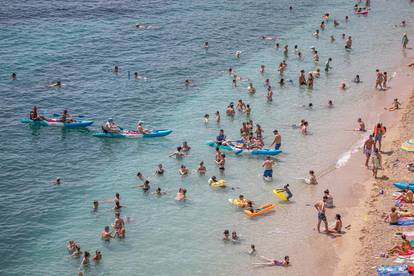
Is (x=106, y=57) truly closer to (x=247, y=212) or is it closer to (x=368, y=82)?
(x=368, y=82)

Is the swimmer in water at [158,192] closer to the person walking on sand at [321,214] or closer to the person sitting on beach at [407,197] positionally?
the person walking on sand at [321,214]

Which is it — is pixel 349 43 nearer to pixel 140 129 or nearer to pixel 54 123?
pixel 140 129

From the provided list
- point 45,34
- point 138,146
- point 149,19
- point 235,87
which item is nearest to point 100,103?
point 138,146

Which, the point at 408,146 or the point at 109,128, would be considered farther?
the point at 109,128

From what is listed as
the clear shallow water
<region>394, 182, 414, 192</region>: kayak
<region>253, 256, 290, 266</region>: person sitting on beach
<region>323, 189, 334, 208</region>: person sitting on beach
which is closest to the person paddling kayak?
the clear shallow water

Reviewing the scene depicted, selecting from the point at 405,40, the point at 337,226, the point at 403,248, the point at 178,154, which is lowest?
the point at 403,248

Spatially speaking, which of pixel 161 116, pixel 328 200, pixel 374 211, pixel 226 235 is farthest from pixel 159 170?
pixel 374 211

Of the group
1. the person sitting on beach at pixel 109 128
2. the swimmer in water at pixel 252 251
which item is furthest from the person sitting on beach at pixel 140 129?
the swimmer in water at pixel 252 251
